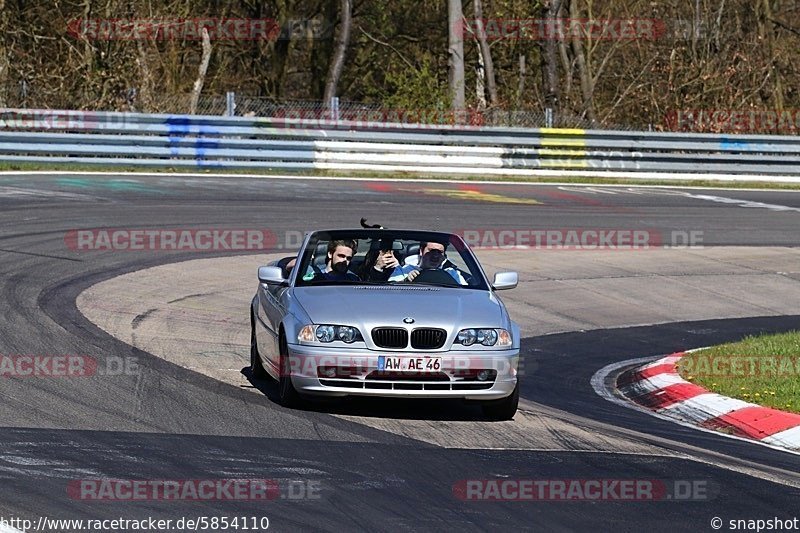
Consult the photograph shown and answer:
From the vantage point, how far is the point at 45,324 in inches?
468

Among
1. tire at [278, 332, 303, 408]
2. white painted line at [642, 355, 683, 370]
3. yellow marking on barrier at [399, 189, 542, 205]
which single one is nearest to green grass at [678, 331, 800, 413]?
white painted line at [642, 355, 683, 370]

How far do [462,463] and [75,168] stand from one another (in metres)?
18.6

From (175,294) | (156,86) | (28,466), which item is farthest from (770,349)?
(156,86)

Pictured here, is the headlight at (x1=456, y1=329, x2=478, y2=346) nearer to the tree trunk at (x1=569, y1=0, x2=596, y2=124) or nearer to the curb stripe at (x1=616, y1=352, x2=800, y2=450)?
the curb stripe at (x1=616, y1=352, x2=800, y2=450)

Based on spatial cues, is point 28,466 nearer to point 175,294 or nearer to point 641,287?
point 175,294

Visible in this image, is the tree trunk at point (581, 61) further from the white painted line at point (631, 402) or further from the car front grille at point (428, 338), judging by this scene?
the car front grille at point (428, 338)

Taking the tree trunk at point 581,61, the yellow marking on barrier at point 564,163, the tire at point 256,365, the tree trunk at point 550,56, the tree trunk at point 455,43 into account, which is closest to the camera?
the tire at point 256,365

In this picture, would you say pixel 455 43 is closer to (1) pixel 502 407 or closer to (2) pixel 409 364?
(1) pixel 502 407

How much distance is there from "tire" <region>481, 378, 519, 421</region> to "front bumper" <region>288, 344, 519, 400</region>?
0.12 metres

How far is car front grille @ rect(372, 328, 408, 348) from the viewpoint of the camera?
8844mm

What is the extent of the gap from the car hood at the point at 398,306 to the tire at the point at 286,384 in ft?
1.05

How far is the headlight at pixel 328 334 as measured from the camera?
8875 mm

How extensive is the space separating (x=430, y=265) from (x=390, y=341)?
1463 mm

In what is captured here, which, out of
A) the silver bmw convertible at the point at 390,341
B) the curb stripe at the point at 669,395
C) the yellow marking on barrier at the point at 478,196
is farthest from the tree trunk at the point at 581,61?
the silver bmw convertible at the point at 390,341
